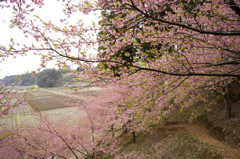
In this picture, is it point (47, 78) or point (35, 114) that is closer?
point (35, 114)

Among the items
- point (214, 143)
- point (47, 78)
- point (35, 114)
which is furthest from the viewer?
point (47, 78)

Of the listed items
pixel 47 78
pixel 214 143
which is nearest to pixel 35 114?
pixel 214 143

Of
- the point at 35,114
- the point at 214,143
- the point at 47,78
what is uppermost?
the point at 47,78

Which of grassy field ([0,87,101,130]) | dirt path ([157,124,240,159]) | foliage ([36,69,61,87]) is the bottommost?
grassy field ([0,87,101,130])

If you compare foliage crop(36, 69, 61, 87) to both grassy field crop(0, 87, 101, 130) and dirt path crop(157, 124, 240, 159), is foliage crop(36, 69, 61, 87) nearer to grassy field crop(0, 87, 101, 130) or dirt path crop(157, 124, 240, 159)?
grassy field crop(0, 87, 101, 130)

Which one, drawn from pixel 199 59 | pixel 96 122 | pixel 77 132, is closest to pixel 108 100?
pixel 96 122

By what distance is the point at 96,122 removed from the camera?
9461 millimetres

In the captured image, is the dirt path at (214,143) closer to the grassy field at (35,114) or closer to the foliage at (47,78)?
the grassy field at (35,114)

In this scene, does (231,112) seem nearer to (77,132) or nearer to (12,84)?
(77,132)

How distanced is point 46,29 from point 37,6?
0.59m

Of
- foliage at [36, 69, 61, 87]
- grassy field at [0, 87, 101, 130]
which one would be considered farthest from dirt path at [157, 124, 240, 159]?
foliage at [36, 69, 61, 87]

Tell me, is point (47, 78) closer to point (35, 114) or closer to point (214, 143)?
point (35, 114)

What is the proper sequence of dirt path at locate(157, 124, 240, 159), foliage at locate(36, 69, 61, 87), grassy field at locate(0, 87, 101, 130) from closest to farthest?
dirt path at locate(157, 124, 240, 159)
grassy field at locate(0, 87, 101, 130)
foliage at locate(36, 69, 61, 87)

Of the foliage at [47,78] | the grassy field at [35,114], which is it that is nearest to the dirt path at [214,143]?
the grassy field at [35,114]
